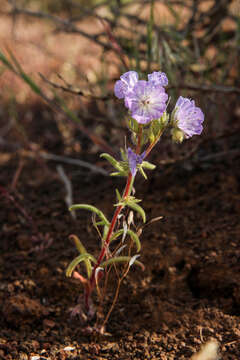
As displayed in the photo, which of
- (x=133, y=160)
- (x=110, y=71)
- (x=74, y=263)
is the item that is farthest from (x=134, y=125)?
(x=110, y=71)

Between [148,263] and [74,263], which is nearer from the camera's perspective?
[74,263]

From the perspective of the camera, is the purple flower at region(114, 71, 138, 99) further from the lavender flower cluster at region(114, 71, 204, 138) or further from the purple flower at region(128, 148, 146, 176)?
the purple flower at region(128, 148, 146, 176)

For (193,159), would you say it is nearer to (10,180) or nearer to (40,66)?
(10,180)

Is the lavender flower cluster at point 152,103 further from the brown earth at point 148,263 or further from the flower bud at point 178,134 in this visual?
the brown earth at point 148,263

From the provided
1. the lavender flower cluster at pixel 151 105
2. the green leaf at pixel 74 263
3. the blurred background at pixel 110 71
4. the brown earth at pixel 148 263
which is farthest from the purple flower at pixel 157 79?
the brown earth at pixel 148 263

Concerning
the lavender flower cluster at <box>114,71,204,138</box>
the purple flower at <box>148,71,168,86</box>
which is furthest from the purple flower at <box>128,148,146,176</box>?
the purple flower at <box>148,71,168,86</box>

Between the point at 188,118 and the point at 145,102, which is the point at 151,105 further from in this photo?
the point at 188,118

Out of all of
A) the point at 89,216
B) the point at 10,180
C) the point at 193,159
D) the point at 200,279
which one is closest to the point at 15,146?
the point at 10,180
